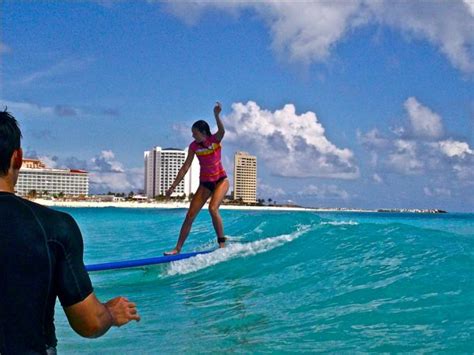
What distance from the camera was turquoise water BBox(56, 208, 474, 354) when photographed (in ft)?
15.4

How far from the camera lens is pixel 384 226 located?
35.0 feet

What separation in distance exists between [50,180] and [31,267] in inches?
6587

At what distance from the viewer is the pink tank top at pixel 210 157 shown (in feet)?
29.5

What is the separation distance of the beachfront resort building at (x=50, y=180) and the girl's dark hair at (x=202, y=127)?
143 metres

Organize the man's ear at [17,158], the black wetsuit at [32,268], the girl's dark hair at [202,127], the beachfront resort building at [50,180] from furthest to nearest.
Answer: the beachfront resort building at [50,180], the girl's dark hair at [202,127], the man's ear at [17,158], the black wetsuit at [32,268]

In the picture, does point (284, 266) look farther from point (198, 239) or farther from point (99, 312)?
point (198, 239)

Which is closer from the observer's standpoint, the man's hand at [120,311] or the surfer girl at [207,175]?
the man's hand at [120,311]

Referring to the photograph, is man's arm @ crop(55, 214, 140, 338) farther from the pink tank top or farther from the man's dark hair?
the pink tank top

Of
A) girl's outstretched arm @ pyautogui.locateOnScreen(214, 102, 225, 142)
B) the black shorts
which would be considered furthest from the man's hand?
the black shorts

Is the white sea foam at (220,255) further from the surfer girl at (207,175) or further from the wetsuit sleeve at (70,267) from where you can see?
the wetsuit sleeve at (70,267)

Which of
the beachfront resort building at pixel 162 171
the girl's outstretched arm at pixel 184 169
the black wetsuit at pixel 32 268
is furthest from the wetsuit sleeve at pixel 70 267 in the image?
the beachfront resort building at pixel 162 171

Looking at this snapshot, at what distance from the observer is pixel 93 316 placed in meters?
2.21

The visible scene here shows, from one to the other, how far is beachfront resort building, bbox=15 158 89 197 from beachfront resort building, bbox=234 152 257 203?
46682 mm

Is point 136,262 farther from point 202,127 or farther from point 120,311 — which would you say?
point 120,311
